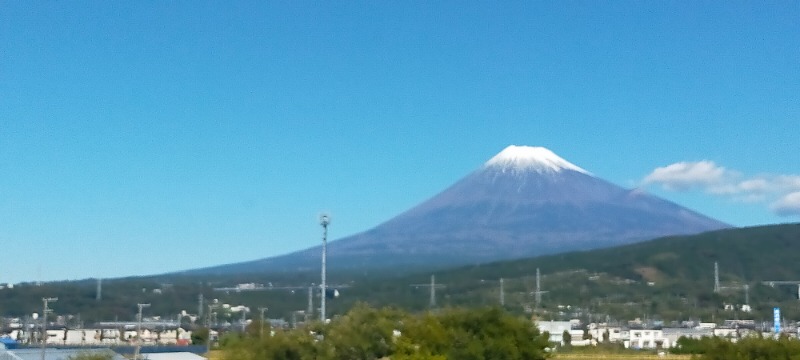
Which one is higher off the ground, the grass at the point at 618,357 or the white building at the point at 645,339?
the white building at the point at 645,339

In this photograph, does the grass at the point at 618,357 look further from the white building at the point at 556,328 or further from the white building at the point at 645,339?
the white building at the point at 645,339

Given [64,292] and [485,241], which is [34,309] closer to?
[64,292]

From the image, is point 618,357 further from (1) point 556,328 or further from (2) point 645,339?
(2) point 645,339

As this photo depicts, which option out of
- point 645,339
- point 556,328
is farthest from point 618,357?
point 645,339

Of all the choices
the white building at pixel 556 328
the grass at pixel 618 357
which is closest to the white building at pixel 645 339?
the white building at pixel 556 328

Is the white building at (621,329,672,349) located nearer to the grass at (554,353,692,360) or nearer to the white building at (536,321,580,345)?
the white building at (536,321,580,345)

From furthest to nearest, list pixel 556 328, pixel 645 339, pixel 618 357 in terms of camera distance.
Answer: pixel 645 339 < pixel 556 328 < pixel 618 357

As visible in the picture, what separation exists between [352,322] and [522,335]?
622 cm

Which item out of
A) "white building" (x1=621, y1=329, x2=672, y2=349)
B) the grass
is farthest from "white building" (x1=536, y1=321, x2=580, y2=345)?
the grass

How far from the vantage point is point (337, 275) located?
15438 cm

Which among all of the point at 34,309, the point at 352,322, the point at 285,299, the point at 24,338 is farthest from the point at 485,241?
the point at 352,322

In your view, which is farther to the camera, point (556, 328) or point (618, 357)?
point (556, 328)

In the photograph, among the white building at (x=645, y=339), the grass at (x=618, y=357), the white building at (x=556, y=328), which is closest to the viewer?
the grass at (x=618, y=357)

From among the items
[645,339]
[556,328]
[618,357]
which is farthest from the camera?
[645,339]
